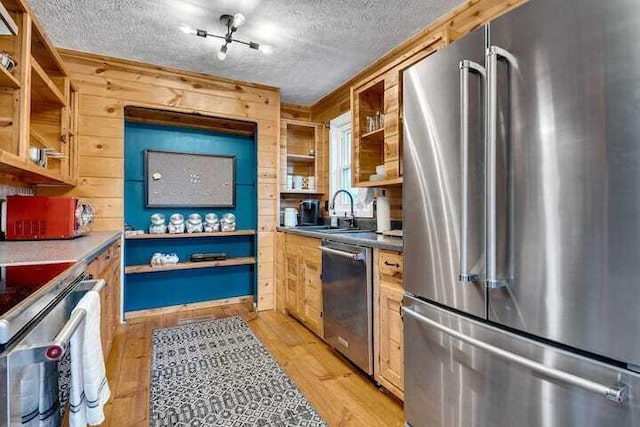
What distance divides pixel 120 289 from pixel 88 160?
1173mm

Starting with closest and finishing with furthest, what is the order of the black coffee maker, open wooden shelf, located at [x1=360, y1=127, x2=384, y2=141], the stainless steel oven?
the stainless steel oven < open wooden shelf, located at [x1=360, y1=127, x2=384, y2=141] < the black coffee maker

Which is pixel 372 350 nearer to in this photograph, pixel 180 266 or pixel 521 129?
pixel 521 129

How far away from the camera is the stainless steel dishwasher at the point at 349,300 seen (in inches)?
81.2

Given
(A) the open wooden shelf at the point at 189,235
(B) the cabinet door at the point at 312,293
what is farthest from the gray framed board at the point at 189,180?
(B) the cabinet door at the point at 312,293

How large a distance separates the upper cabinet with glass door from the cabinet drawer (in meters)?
1.88

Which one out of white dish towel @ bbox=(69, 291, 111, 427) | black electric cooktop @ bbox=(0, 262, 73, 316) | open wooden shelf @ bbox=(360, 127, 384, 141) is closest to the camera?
black electric cooktop @ bbox=(0, 262, 73, 316)

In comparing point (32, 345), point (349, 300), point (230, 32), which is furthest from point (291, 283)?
point (32, 345)

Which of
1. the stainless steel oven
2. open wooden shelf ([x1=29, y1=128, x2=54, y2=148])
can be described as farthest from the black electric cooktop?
open wooden shelf ([x1=29, y1=128, x2=54, y2=148])

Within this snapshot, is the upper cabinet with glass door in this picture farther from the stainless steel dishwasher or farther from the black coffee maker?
the black coffee maker

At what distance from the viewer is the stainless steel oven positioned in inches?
26.4

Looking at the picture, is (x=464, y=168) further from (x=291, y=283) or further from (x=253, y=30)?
(x=291, y=283)

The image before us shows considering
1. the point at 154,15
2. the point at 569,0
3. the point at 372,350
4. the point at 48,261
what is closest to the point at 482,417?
the point at 372,350

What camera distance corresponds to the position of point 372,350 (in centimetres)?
203

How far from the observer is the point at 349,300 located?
2.25 m
